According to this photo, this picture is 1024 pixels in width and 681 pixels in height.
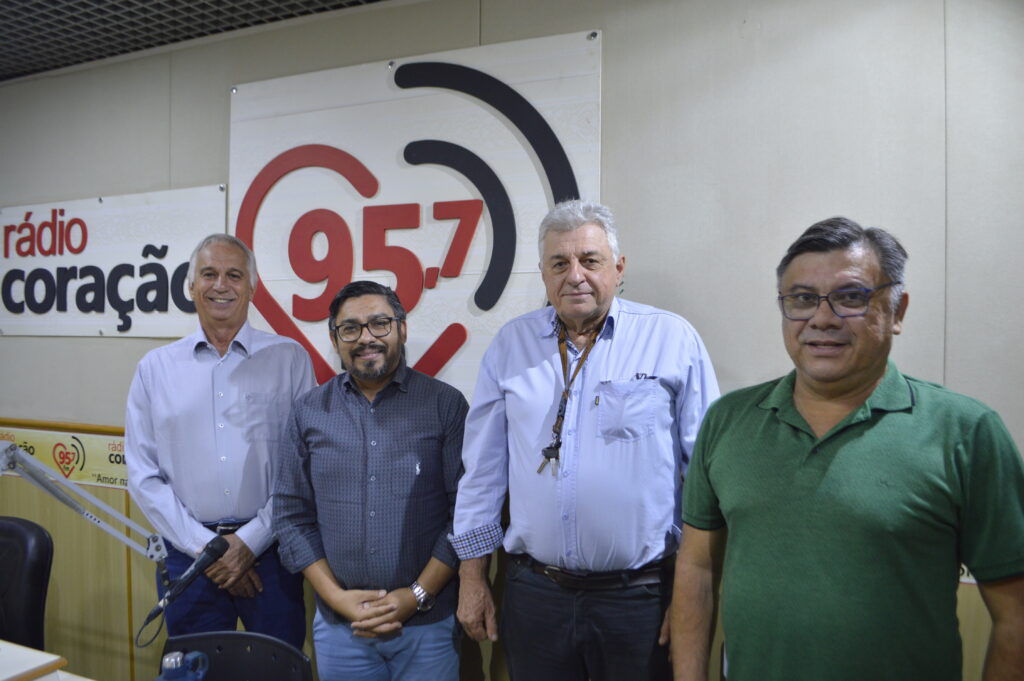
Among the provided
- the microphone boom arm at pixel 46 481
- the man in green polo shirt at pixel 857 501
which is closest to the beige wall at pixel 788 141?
the man in green polo shirt at pixel 857 501

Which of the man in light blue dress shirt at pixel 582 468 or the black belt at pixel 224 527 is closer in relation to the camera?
the man in light blue dress shirt at pixel 582 468

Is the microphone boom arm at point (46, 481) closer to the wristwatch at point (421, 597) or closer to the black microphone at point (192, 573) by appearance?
the black microphone at point (192, 573)

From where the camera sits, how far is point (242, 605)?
231 centimetres

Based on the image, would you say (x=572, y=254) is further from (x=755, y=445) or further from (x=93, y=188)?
(x=93, y=188)

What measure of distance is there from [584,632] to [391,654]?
63cm

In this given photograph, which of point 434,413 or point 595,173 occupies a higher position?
point 595,173

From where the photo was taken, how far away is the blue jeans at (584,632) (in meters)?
1.73

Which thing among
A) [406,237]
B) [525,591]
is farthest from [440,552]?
[406,237]

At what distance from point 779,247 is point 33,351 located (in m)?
3.43

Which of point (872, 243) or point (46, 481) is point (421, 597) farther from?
point (872, 243)

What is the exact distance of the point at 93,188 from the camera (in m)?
3.25

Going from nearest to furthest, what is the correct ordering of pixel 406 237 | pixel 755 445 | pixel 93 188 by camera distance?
pixel 755 445, pixel 406 237, pixel 93 188

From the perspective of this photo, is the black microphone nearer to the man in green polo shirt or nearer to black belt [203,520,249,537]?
black belt [203,520,249,537]

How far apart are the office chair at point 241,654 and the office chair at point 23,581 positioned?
2.46 feet
